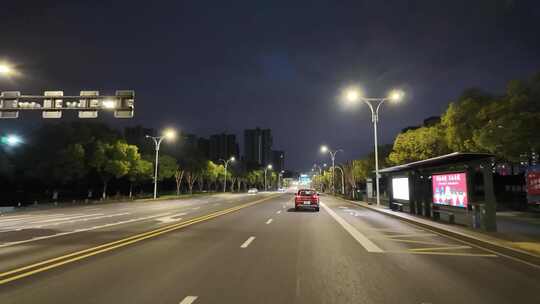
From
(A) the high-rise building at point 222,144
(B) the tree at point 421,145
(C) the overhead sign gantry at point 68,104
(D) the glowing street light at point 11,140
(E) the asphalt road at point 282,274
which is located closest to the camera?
(E) the asphalt road at point 282,274

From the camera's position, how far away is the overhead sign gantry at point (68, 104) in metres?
21.3

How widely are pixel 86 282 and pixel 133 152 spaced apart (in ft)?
151

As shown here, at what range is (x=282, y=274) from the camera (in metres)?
6.68

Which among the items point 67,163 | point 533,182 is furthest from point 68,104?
point 533,182

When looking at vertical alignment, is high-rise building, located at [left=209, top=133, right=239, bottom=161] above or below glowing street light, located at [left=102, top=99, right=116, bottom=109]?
above

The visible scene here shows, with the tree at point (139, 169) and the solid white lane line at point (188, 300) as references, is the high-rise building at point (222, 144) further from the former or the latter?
the solid white lane line at point (188, 300)

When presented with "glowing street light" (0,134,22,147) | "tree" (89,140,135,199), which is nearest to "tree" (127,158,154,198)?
"tree" (89,140,135,199)

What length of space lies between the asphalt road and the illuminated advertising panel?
1163 centimetres

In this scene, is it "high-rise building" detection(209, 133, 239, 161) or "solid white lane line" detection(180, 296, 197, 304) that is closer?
"solid white lane line" detection(180, 296, 197, 304)

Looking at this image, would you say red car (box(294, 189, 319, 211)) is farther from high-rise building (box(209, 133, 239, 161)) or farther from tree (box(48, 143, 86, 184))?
high-rise building (box(209, 133, 239, 161))

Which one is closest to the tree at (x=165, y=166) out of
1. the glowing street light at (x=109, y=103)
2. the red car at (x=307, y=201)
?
the glowing street light at (x=109, y=103)

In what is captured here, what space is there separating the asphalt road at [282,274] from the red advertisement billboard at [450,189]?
15.8 feet

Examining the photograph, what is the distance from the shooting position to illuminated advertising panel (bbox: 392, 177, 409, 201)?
71.3 feet

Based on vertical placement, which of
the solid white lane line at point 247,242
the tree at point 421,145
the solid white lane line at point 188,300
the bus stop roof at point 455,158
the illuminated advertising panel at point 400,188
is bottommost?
the solid white lane line at point 247,242
